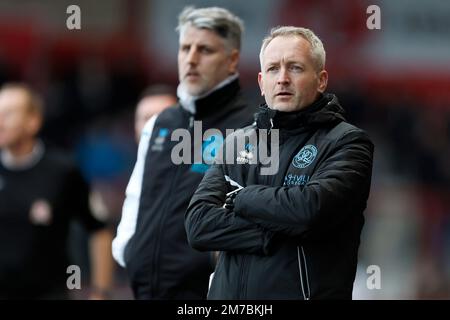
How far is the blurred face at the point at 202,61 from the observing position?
5695 mm

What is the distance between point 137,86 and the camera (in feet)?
55.4

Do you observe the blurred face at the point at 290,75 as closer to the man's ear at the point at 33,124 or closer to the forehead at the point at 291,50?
the forehead at the point at 291,50

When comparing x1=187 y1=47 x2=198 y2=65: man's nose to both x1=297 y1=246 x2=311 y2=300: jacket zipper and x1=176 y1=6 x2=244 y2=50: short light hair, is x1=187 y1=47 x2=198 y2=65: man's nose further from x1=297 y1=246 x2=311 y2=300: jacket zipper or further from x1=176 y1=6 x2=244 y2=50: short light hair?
x1=297 y1=246 x2=311 y2=300: jacket zipper

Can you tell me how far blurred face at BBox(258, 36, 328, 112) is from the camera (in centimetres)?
443

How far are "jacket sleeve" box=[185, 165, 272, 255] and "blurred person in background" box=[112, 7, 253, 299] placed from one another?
97cm

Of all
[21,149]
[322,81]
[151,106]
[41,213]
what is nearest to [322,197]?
[322,81]

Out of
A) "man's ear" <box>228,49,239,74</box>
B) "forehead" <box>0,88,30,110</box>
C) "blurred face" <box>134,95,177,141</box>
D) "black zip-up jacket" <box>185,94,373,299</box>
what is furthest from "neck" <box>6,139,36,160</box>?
"black zip-up jacket" <box>185,94,373,299</box>

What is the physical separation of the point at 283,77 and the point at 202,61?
1.32m

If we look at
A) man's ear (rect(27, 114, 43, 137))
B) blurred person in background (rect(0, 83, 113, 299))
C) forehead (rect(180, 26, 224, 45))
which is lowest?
blurred person in background (rect(0, 83, 113, 299))

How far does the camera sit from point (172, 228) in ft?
18.4

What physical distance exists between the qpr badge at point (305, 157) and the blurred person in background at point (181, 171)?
1.26 metres

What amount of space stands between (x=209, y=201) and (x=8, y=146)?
2.83 m
